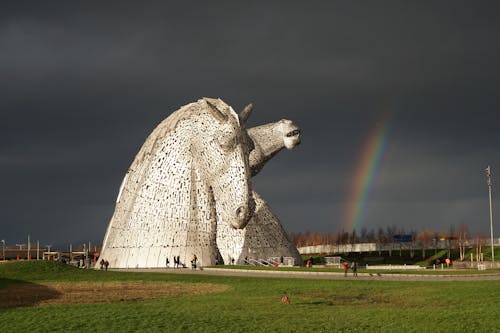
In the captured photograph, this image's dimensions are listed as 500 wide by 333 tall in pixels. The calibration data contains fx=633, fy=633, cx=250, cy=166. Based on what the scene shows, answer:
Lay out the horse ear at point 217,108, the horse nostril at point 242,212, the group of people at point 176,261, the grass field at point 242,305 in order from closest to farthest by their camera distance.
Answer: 1. the grass field at point 242,305
2. the horse nostril at point 242,212
3. the horse ear at point 217,108
4. the group of people at point 176,261

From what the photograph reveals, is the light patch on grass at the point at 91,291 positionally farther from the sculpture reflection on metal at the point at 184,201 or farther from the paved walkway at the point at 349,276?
the sculpture reflection on metal at the point at 184,201

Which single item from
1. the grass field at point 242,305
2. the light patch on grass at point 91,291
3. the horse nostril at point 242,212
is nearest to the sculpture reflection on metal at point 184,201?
the horse nostril at point 242,212

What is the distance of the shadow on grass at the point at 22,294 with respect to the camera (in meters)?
22.0

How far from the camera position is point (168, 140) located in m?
43.8

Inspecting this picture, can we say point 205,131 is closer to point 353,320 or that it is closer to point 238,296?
point 238,296

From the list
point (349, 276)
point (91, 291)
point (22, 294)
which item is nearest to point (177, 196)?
point (349, 276)

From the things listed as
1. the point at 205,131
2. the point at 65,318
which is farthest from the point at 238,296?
the point at 205,131

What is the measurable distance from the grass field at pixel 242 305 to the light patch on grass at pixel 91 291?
0.13 ft

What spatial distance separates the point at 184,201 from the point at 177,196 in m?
0.59

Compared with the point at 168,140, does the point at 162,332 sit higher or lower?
lower

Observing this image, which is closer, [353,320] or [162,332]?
[162,332]

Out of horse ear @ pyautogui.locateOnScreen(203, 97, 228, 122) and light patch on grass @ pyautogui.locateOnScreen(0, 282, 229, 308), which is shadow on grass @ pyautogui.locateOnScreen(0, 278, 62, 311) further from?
horse ear @ pyautogui.locateOnScreen(203, 97, 228, 122)

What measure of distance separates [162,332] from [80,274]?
2249 centimetres

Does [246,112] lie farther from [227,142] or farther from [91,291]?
[91,291]
